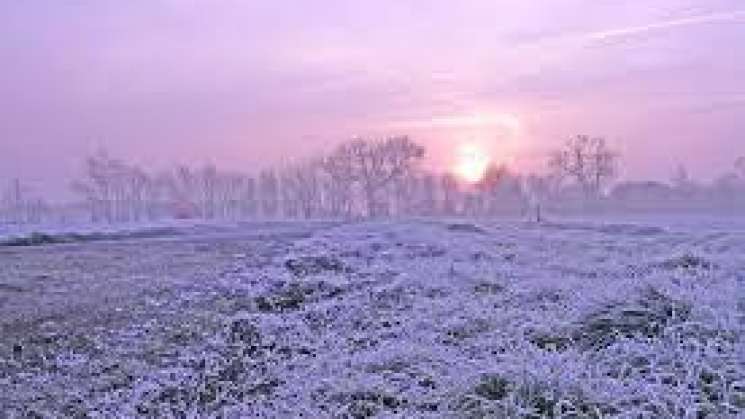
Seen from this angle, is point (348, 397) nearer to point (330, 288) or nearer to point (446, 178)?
point (330, 288)

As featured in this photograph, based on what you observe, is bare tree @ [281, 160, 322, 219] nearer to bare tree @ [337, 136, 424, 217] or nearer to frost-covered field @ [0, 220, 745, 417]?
bare tree @ [337, 136, 424, 217]

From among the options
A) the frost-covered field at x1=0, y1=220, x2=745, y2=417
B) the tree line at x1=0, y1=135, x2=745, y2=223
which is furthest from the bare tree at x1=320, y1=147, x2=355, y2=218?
the frost-covered field at x1=0, y1=220, x2=745, y2=417

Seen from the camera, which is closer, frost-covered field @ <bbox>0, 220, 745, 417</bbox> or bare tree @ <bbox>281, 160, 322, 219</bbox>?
frost-covered field @ <bbox>0, 220, 745, 417</bbox>

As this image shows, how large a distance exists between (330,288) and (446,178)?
5609 inches

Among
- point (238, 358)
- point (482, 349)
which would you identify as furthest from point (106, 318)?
point (482, 349)

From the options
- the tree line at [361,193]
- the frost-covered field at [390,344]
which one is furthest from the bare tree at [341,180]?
the frost-covered field at [390,344]

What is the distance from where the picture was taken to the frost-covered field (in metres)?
7.04

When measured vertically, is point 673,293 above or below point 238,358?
above

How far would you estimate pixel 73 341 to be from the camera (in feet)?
42.0

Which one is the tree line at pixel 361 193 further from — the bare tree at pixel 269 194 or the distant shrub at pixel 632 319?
the distant shrub at pixel 632 319

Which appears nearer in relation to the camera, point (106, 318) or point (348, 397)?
point (348, 397)

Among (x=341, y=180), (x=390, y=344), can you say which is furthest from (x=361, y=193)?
(x=390, y=344)

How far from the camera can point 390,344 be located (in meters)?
10.1

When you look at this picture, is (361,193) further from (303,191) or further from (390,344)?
(390,344)
